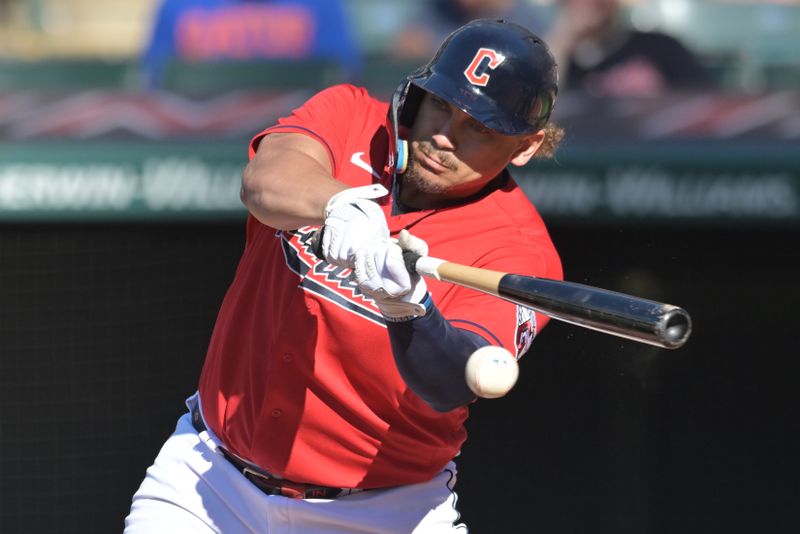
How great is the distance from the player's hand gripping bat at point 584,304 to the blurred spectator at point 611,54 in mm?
2042

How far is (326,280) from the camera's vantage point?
1.96 meters

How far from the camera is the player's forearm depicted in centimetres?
170

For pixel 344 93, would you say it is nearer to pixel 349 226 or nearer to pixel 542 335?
pixel 349 226

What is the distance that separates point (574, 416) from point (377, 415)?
1691mm

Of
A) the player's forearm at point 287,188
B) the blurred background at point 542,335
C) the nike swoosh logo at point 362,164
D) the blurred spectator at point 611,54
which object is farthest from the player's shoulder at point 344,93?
the blurred spectator at point 611,54

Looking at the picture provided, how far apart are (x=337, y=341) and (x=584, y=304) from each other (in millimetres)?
600

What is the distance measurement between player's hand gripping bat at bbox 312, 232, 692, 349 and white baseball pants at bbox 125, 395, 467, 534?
2.07ft

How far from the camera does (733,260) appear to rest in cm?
347

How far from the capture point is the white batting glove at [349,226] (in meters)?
1.54

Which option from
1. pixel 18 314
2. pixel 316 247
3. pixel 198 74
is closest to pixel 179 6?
pixel 198 74

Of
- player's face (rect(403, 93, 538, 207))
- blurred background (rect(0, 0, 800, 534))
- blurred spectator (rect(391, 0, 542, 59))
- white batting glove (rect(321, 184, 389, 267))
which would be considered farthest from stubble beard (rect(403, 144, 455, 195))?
blurred spectator (rect(391, 0, 542, 59))

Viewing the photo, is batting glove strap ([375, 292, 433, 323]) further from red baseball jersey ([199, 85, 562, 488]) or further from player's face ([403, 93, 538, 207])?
player's face ([403, 93, 538, 207])

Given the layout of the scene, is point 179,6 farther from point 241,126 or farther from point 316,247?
point 316,247

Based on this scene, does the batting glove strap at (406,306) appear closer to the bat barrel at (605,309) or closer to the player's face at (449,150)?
the bat barrel at (605,309)
